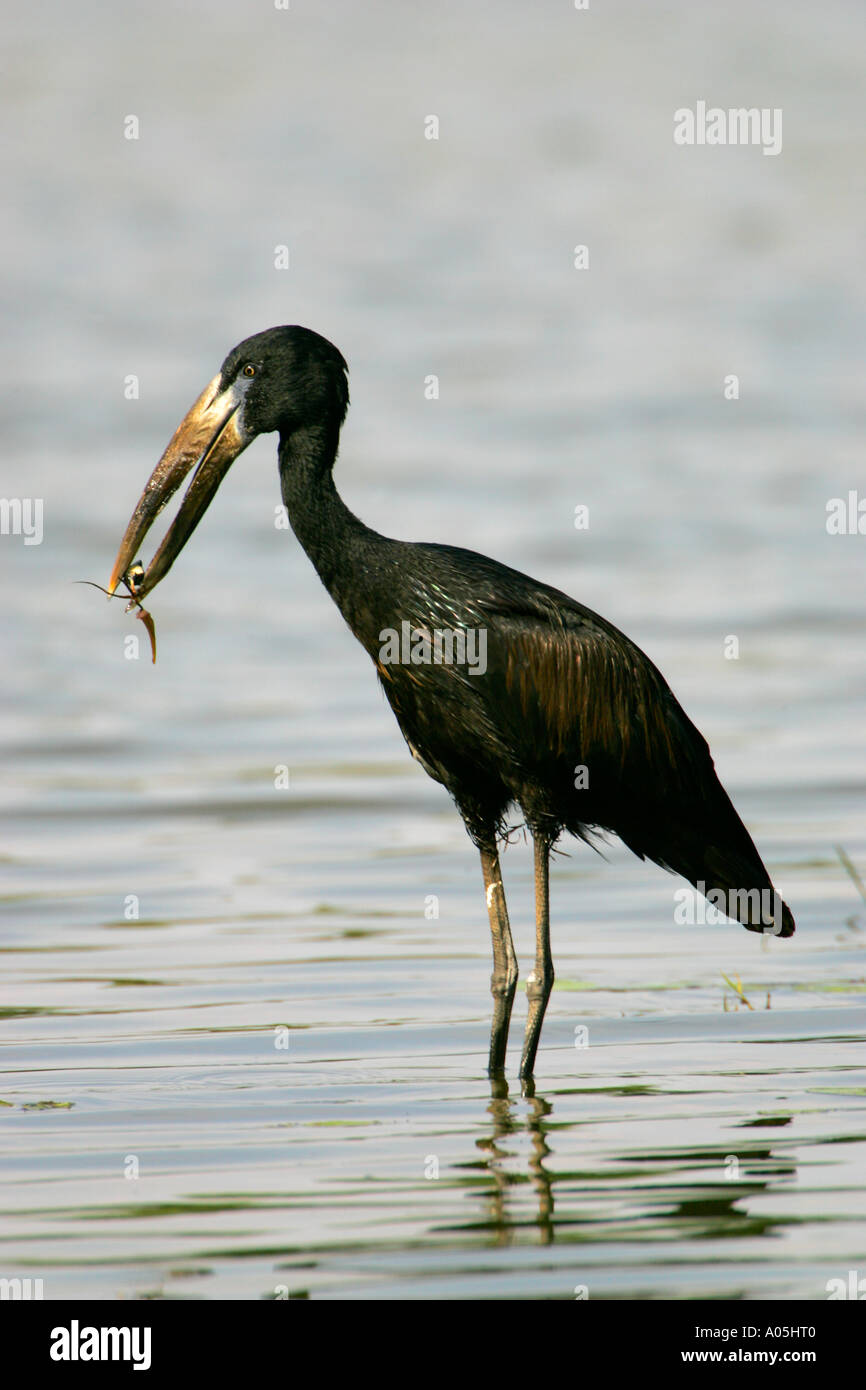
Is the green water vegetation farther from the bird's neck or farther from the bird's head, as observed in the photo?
the bird's head

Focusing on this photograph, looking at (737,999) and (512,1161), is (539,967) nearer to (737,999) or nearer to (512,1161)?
(737,999)

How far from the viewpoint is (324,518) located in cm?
852

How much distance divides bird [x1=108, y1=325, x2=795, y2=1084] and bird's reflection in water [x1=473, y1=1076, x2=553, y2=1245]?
1.27ft

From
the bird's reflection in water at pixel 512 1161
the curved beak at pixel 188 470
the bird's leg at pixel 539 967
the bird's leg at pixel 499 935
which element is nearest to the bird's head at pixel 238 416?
the curved beak at pixel 188 470

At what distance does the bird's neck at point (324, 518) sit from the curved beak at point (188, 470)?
24 cm

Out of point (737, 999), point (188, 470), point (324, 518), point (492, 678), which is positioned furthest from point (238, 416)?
point (737, 999)

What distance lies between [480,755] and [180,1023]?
72.1 inches

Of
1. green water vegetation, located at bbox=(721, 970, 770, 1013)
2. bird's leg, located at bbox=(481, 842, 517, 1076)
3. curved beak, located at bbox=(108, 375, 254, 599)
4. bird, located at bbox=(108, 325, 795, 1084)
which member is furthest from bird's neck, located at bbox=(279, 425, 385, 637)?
green water vegetation, located at bbox=(721, 970, 770, 1013)

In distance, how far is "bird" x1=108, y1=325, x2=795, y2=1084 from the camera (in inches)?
327
